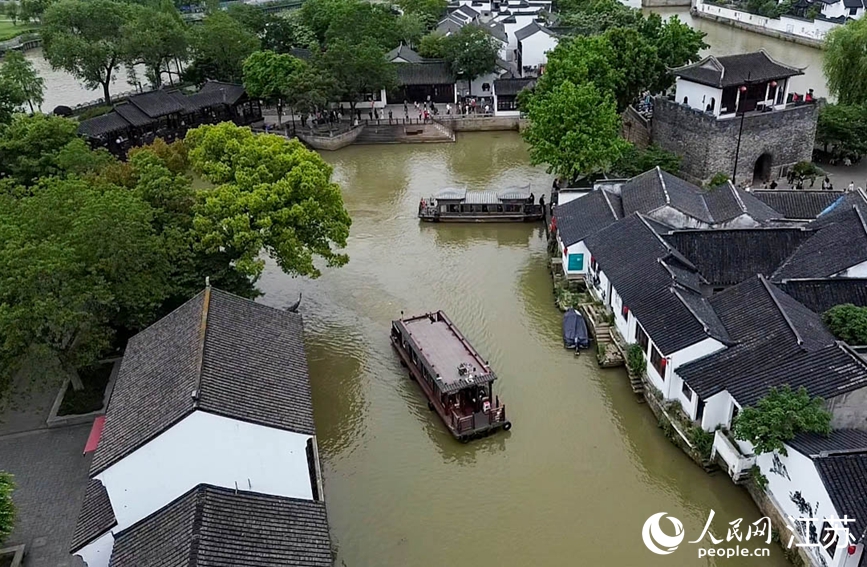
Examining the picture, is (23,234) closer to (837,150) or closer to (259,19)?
(837,150)

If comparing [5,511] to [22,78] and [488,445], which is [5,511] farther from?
[22,78]

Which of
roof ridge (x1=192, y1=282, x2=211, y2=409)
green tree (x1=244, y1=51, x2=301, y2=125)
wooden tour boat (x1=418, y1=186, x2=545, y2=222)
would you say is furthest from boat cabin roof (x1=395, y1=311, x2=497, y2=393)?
green tree (x1=244, y1=51, x2=301, y2=125)

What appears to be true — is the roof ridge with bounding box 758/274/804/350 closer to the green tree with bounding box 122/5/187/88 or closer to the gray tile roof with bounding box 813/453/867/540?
the gray tile roof with bounding box 813/453/867/540

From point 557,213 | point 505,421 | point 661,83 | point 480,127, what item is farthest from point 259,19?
point 505,421

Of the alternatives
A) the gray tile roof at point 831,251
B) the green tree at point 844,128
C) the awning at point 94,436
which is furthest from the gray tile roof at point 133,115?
the green tree at point 844,128

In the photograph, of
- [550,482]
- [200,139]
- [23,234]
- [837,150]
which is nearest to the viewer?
[550,482]

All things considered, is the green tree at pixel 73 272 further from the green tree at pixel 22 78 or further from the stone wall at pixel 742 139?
the stone wall at pixel 742 139
